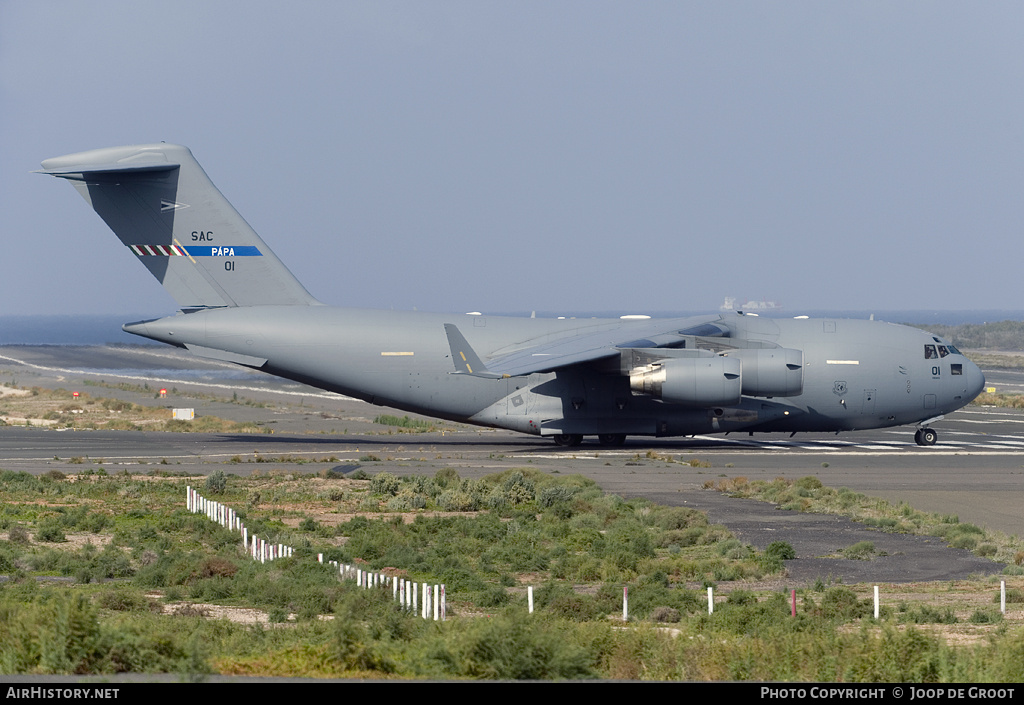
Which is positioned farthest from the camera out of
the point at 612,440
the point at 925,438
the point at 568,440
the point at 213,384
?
the point at 213,384

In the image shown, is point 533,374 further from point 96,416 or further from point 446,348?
point 96,416

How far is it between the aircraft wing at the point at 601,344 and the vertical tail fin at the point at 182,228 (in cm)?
767

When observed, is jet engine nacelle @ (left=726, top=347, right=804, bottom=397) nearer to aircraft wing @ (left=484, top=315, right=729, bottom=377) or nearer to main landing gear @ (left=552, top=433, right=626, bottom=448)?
aircraft wing @ (left=484, top=315, right=729, bottom=377)

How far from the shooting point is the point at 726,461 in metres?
33.0

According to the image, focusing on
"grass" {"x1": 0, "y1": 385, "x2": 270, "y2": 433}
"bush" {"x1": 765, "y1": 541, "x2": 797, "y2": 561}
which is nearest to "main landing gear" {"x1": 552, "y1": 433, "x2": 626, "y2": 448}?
"grass" {"x1": 0, "y1": 385, "x2": 270, "y2": 433}

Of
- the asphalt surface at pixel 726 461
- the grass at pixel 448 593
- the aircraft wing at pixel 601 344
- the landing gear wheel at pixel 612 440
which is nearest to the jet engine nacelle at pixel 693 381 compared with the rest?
the aircraft wing at pixel 601 344

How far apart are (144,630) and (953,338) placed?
149019 millimetres

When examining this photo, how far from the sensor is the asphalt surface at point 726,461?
19.9m

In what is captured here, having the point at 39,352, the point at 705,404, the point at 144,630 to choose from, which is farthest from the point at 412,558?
the point at 39,352

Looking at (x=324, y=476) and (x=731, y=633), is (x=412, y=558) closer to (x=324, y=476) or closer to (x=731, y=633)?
(x=731, y=633)

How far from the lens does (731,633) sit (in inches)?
477

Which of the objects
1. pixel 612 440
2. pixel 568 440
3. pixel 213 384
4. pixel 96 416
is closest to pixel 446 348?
pixel 568 440

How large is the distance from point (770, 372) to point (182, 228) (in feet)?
58.4
